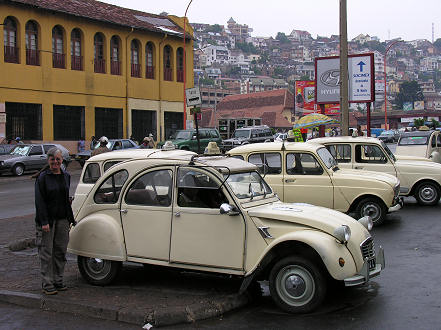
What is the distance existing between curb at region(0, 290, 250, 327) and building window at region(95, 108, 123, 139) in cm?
3207

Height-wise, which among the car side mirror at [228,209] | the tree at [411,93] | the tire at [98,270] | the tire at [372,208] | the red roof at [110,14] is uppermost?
the tree at [411,93]

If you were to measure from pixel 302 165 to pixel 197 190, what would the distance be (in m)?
5.21

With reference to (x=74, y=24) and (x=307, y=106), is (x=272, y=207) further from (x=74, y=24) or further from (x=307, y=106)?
(x=307, y=106)

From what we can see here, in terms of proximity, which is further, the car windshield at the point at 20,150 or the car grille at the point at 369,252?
the car windshield at the point at 20,150

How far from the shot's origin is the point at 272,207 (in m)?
6.70

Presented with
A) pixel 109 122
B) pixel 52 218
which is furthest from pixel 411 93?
pixel 52 218

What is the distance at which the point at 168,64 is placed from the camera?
141 ft

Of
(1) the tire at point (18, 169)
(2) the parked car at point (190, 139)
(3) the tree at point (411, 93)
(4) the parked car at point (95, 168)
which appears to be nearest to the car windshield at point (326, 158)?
(4) the parked car at point (95, 168)

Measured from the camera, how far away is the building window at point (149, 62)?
41.1 m

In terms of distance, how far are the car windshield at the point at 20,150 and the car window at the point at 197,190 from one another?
2264 cm

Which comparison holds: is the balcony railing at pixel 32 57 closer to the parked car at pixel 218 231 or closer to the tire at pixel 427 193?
the tire at pixel 427 193

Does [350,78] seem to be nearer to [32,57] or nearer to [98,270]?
[32,57]

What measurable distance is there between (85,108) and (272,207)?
31.9 m

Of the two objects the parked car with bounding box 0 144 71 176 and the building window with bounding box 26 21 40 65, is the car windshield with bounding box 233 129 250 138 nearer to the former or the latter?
the building window with bounding box 26 21 40 65
